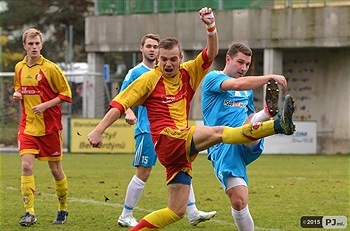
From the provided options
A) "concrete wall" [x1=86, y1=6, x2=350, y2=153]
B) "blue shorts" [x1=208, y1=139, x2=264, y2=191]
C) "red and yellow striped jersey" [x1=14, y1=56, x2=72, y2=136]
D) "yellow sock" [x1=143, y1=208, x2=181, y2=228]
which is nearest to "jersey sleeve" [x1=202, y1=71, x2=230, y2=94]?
"blue shorts" [x1=208, y1=139, x2=264, y2=191]

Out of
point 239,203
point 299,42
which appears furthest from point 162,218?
point 299,42

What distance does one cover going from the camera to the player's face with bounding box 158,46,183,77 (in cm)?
763

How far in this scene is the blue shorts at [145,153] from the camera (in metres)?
9.77

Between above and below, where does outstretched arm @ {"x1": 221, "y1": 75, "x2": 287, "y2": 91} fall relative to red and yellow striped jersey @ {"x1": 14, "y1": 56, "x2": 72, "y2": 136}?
above

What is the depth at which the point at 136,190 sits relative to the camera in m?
9.79

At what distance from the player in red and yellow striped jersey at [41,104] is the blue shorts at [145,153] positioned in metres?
0.99

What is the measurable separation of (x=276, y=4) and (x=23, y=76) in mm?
16560

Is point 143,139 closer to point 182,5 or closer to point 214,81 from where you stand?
point 214,81

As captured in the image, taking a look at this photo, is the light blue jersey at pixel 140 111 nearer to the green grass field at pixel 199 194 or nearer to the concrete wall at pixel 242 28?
the green grass field at pixel 199 194

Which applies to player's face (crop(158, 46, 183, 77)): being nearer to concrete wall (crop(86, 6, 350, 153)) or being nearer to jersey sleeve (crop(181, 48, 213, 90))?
jersey sleeve (crop(181, 48, 213, 90))

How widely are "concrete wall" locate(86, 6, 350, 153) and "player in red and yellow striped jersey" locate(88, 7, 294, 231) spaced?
683 inches

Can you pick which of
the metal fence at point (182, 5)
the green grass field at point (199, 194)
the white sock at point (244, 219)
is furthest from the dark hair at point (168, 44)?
the metal fence at point (182, 5)

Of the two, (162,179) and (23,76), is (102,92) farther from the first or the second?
(23,76)

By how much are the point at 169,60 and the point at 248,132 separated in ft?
3.97
